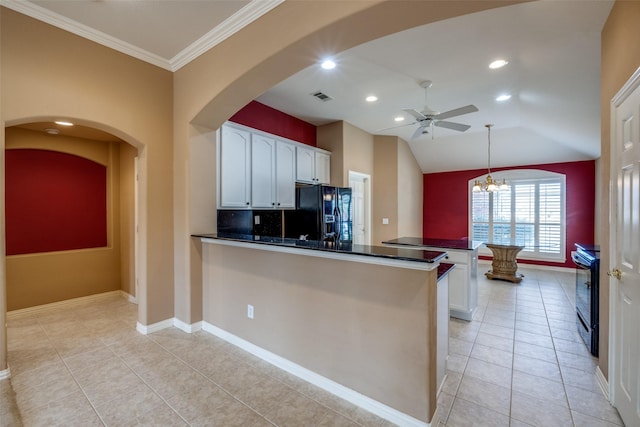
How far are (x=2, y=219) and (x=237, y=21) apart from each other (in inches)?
99.0

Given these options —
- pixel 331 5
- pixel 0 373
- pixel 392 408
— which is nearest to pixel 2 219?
pixel 0 373

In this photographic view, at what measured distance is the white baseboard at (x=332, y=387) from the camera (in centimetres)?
182

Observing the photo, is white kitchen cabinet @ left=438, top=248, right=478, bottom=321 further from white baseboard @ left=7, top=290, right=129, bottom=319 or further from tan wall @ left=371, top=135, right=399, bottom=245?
white baseboard @ left=7, top=290, right=129, bottom=319

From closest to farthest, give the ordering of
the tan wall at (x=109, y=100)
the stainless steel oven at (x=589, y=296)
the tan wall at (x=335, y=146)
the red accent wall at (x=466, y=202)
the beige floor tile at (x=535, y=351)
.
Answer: the tan wall at (x=109, y=100) < the stainless steel oven at (x=589, y=296) < the beige floor tile at (x=535, y=351) < the tan wall at (x=335, y=146) < the red accent wall at (x=466, y=202)

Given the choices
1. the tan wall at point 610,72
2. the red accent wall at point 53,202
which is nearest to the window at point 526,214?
the tan wall at point 610,72

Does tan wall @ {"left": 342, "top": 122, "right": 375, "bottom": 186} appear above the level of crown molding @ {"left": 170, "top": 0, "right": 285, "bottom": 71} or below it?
below

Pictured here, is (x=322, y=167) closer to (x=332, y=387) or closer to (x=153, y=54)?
(x=153, y=54)

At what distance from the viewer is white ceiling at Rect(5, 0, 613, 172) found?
7.76ft

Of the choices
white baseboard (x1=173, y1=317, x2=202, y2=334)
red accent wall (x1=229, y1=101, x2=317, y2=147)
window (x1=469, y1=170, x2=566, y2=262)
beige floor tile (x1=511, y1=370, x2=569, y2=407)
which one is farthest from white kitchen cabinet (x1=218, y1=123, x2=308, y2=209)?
window (x1=469, y1=170, x2=566, y2=262)

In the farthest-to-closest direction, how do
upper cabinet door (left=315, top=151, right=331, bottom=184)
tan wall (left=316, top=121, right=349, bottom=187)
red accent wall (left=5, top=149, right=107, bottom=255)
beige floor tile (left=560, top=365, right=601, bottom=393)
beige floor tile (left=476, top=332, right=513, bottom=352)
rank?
1. tan wall (left=316, top=121, right=349, bottom=187)
2. upper cabinet door (left=315, top=151, right=331, bottom=184)
3. red accent wall (left=5, top=149, right=107, bottom=255)
4. beige floor tile (left=476, top=332, right=513, bottom=352)
5. beige floor tile (left=560, top=365, right=601, bottom=393)

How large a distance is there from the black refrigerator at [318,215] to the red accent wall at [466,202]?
4175 mm

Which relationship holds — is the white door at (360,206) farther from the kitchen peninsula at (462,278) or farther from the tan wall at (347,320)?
the tan wall at (347,320)

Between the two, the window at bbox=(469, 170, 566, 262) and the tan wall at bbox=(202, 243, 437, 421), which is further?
the window at bbox=(469, 170, 566, 262)

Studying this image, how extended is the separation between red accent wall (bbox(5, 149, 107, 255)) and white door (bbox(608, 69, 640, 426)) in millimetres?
6109
